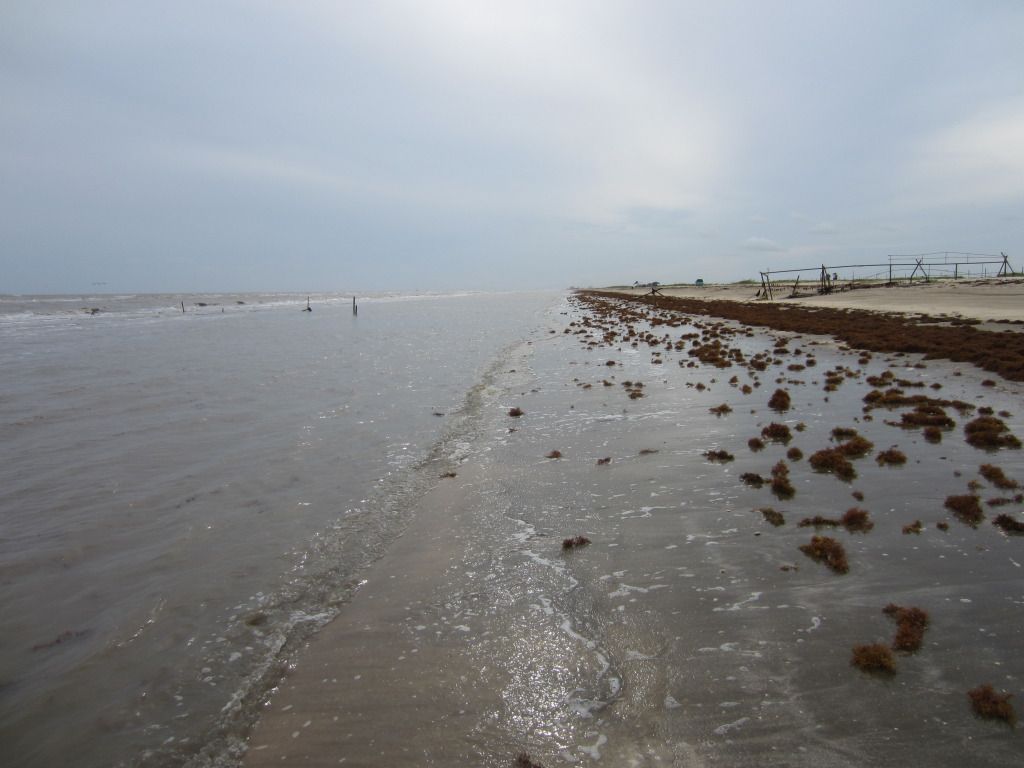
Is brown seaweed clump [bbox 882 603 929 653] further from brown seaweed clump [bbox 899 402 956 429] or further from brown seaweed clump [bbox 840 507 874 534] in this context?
brown seaweed clump [bbox 899 402 956 429]

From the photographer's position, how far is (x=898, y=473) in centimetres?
796

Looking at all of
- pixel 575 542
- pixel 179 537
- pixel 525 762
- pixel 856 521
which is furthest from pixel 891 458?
pixel 179 537

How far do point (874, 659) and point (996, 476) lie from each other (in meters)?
5.37

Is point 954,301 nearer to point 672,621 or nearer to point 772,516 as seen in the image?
point 772,516

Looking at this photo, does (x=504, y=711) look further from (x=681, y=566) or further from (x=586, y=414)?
(x=586, y=414)

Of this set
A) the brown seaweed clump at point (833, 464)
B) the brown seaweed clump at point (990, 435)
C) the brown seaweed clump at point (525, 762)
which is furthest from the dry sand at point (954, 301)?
the brown seaweed clump at point (525, 762)

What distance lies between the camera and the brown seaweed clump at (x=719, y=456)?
9156 millimetres

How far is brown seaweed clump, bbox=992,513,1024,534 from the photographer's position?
5926 millimetres

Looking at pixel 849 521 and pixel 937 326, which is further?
pixel 937 326

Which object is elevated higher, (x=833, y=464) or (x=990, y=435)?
(x=990, y=435)

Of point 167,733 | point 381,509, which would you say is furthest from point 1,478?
point 167,733

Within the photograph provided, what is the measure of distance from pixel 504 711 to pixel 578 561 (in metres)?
2.40

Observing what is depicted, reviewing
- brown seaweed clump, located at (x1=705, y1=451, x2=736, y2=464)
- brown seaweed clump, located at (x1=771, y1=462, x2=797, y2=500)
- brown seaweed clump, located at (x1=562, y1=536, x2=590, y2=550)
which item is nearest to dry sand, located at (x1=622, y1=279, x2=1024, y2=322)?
brown seaweed clump, located at (x1=705, y1=451, x2=736, y2=464)

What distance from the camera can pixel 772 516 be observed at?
6.77 meters
